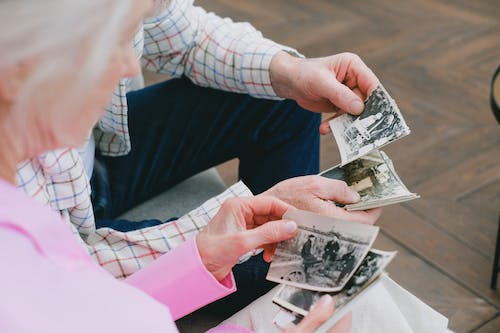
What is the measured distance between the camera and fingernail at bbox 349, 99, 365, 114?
1.45 meters

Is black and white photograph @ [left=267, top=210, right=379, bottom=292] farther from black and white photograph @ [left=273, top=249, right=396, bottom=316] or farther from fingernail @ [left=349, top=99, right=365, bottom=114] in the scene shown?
fingernail @ [left=349, top=99, right=365, bottom=114]

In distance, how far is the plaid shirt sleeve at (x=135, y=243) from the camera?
1264 millimetres

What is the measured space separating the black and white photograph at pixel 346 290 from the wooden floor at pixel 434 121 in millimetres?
1027

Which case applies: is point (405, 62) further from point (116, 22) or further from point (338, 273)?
point (116, 22)

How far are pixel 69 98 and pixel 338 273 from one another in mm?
510

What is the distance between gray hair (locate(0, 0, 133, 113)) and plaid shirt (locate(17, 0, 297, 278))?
43cm

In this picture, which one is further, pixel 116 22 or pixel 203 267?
pixel 203 267

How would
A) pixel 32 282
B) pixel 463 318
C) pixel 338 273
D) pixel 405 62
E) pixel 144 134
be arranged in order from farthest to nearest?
pixel 405 62 < pixel 463 318 < pixel 144 134 < pixel 338 273 < pixel 32 282

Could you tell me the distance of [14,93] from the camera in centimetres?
75

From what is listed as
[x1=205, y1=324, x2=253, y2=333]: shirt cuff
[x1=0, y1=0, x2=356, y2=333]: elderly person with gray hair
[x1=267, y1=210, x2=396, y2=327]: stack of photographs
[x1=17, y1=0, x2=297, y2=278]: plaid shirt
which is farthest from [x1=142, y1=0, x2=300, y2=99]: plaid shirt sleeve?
[x1=0, y1=0, x2=356, y2=333]: elderly person with gray hair

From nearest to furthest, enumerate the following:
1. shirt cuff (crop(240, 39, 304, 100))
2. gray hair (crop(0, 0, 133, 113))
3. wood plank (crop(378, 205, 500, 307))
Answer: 1. gray hair (crop(0, 0, 133, 113))
2. shirt cuff (crop(240, 39, 304, 100))
3. wood plank (crop(378, 205, 500, 307))

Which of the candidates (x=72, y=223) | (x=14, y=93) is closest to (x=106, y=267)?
(x=72, y=223)

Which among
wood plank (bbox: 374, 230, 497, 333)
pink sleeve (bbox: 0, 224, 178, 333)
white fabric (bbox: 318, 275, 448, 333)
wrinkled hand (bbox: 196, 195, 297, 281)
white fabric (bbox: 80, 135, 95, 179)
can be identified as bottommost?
wood plank (bbox: 374, 230, 497, 333)

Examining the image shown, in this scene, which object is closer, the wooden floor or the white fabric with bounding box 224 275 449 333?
the white fabric with bounding box 224 275 449 333
